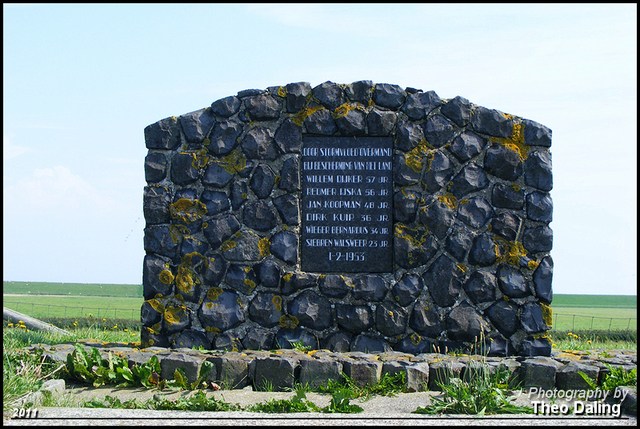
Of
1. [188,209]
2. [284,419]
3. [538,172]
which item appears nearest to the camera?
[284,419]

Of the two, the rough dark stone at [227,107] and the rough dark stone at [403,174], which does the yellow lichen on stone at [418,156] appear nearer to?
the rough dark stone at [403,174]

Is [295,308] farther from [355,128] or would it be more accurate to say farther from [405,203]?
[355,128]

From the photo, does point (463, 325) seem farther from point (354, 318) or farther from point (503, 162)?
point (503, 162)

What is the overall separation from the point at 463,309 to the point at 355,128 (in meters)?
2.46

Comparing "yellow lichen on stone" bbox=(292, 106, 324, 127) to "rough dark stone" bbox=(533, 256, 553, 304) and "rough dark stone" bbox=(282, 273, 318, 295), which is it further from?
"rough dark stone" bbox=(533, 256, 553, 304)

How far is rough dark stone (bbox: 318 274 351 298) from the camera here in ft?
21.6

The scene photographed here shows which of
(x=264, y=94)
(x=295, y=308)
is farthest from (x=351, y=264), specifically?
(x=264, y=94)

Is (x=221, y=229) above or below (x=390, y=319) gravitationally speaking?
above

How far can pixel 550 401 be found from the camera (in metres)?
4.99

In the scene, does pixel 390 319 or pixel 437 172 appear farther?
pixel 437 172

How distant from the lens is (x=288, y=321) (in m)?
6.61

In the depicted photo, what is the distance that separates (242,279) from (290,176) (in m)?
1.32

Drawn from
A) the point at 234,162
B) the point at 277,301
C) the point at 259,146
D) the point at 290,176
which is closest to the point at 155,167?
the point at 234,162

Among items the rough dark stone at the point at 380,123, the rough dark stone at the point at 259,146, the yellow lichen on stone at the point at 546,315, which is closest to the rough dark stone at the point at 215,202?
the rough dark stone at the point at 259,146
